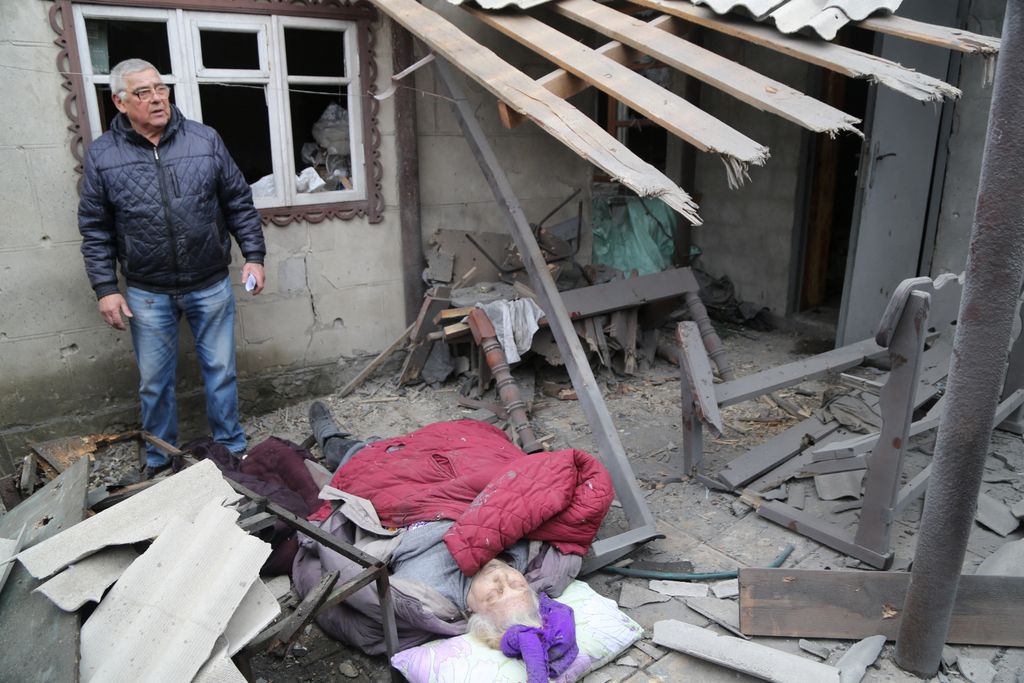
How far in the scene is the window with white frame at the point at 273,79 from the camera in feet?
14.2

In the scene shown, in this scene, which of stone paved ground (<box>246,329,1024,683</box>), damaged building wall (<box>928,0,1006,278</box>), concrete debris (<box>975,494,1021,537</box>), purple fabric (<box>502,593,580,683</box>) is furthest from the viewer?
damaged building wall (<box>928,0,1006,278</box>)

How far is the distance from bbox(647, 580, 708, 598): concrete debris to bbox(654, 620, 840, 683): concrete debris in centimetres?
28

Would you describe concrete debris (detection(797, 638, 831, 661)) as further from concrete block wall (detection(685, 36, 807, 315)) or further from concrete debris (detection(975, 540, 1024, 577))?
concrete block wall (detection(685, 36, 807, 315))

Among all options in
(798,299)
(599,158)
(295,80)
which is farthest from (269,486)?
(798,299)

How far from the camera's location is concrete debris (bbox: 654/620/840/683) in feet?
8.71

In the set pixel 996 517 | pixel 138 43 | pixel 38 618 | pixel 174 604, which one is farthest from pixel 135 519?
pixel 138 43

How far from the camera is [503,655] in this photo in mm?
2666

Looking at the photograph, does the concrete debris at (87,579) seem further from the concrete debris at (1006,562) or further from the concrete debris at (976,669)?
the concrete debris at (1006,562)

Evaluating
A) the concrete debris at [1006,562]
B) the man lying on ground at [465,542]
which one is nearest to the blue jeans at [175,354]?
the man lying on ground at [465,542]

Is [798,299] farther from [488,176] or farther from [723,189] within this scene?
[488,176]

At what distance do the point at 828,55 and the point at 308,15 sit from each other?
3.37 metres

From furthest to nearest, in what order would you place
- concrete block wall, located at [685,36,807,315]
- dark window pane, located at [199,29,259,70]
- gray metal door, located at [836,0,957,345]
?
1. dark window pane, located at [199,29,259,70]
2. concrete block wall, located at [685,36,807,315]
3. gray metal door, located at [836,0,957,345]

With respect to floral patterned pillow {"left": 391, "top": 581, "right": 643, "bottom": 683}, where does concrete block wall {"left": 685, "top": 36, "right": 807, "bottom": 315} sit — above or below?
above

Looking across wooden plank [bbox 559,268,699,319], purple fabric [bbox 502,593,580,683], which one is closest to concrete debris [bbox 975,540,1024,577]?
purple fabric [bbox 502,593,580,683]
